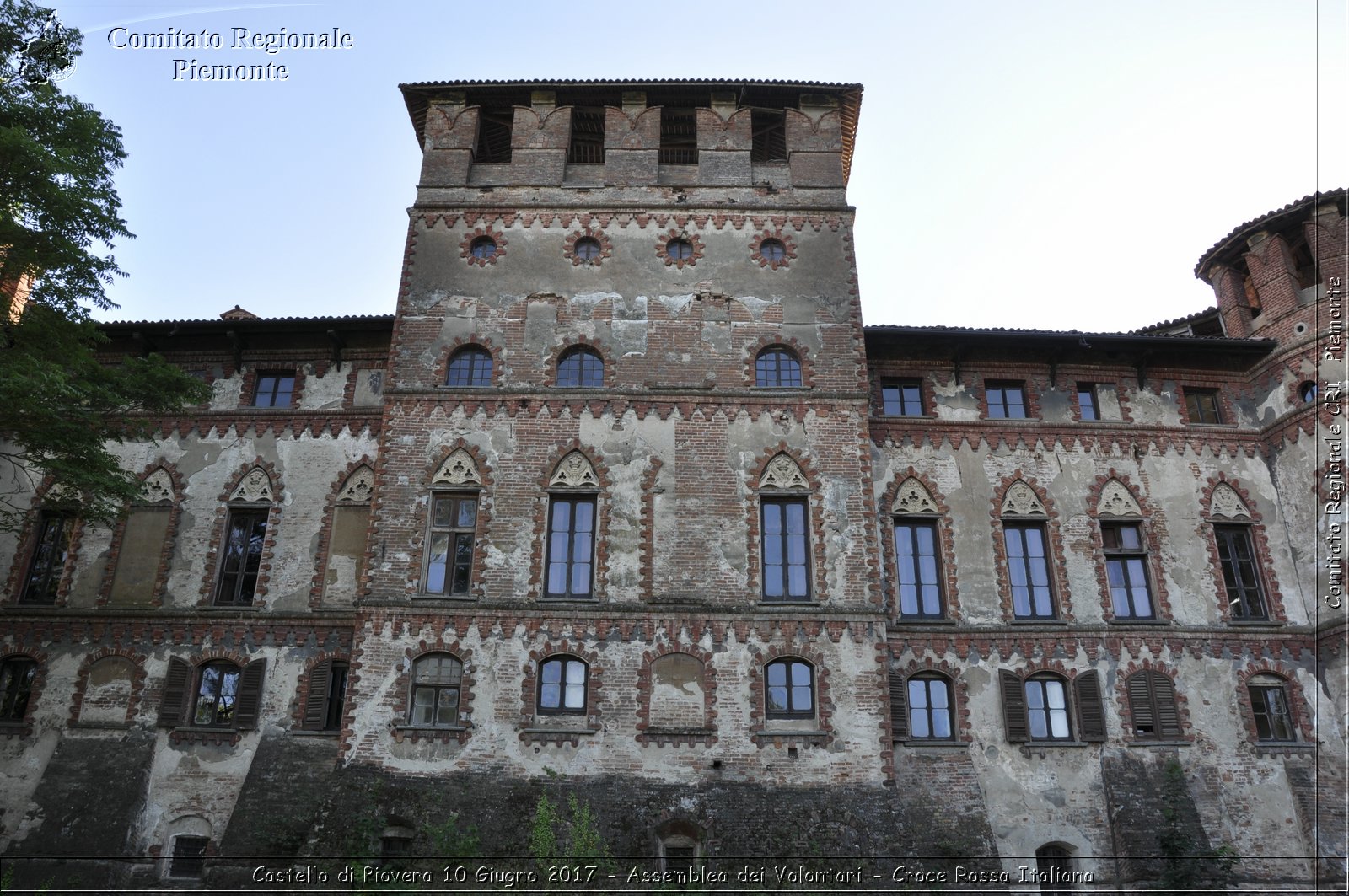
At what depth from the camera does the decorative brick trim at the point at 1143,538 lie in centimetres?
2039

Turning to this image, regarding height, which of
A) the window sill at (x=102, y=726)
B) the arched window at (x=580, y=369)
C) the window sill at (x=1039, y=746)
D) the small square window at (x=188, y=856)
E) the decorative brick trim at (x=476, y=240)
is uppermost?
the decorative brick trim at (x=476, y=240)

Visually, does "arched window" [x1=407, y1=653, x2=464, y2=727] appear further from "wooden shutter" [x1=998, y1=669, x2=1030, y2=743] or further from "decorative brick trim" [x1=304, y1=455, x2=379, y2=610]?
"wooden shutter" [x1=998, y1=669, x2=1030, y2=743]

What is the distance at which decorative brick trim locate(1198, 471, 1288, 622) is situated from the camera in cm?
2047

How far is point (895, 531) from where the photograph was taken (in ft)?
68.4

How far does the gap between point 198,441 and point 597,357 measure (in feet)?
31.3

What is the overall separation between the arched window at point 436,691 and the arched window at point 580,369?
241 inches

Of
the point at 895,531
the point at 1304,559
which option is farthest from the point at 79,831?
the point at 1304,559

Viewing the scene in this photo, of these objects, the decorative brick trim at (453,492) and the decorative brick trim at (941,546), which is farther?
the decorative brick trim at (941,546)

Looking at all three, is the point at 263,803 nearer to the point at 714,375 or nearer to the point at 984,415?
the point at 714,375

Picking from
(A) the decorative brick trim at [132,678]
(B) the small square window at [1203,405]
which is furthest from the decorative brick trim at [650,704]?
(B) the small square window at [1203,405]

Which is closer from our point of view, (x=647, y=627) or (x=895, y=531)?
(x=647, y=627)

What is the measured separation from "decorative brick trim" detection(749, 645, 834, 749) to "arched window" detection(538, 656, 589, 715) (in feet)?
10.4

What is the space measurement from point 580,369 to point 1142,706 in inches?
532

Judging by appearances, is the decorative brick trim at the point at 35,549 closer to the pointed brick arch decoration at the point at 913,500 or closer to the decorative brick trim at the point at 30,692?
the decorative brick trim at the point at 30,692
